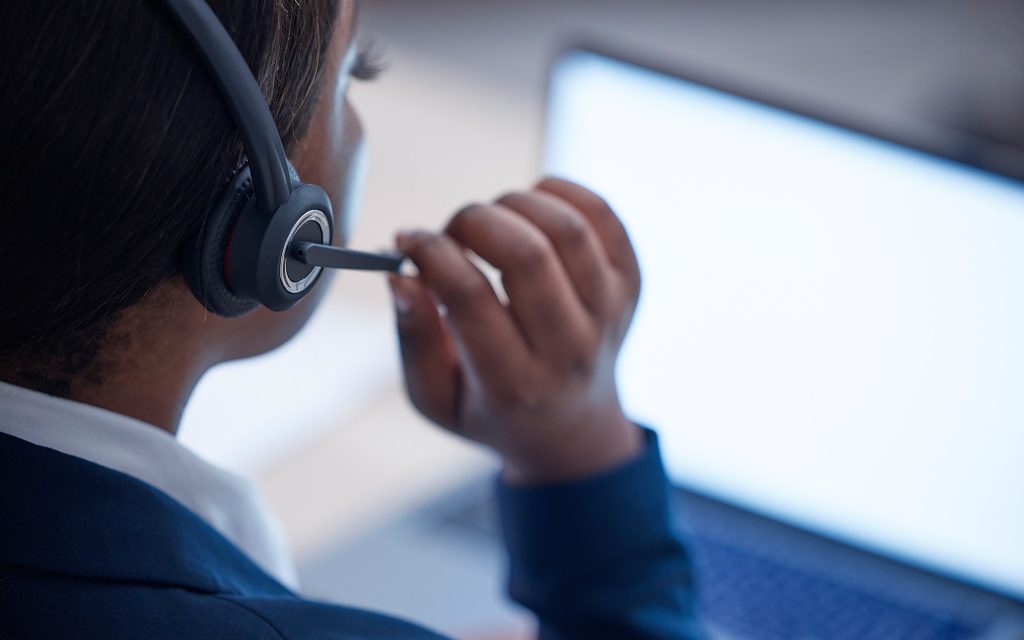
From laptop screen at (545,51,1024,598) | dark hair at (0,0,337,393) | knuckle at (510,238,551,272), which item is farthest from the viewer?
laptop screen at (545,51,1024,598)

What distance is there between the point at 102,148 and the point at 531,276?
0.84 feet

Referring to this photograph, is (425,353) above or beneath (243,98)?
beneath

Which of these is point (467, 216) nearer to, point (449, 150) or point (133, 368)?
point (133, 368)

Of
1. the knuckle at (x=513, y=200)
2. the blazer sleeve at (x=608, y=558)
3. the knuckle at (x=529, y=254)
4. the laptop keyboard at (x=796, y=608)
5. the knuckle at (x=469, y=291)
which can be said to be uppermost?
the knuckle at (x=513, y=200)

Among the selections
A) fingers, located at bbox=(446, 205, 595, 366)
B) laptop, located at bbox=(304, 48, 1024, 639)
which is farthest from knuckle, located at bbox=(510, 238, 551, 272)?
laptop, located at bbox=(304, 48, 1024, 639)

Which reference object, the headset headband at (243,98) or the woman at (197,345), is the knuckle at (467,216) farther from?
the headset headband at (243,98)

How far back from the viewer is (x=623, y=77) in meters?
0.78

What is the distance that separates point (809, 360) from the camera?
778 mm

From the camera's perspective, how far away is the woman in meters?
0.32

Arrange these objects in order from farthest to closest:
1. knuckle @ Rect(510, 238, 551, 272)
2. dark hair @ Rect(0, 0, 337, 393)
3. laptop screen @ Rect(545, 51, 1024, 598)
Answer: laptop screen @ Rect(545, 51, 1024, 598) < knuckle @ Rect(510, 238, 551, 272) < dark hair @ Rect(0, 0, 337, 393)

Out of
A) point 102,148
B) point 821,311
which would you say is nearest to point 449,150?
point 821,311

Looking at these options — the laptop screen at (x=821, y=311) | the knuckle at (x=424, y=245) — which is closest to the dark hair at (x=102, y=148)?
the knuckle at (x=424, y=245)

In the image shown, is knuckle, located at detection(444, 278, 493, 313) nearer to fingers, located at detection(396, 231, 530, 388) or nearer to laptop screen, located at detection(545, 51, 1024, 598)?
fingers, located at detection(396, 231, 530, 388)

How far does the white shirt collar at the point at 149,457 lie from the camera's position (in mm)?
381
